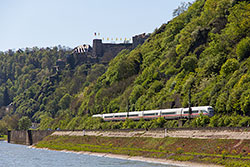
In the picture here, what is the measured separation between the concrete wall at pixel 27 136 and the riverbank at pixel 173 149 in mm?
40958

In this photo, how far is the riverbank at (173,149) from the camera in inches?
1961

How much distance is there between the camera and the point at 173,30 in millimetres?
149375

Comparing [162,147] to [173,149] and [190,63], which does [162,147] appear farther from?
[190,63]

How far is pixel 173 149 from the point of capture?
205 ft

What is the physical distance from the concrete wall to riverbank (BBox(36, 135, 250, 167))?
41.0 m

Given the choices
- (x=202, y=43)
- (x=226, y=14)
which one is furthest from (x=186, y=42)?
(x=226, y=14)

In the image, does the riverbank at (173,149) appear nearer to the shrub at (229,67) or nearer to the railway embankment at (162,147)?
the railway embankment at (162,147)

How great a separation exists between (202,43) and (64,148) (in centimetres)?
4932

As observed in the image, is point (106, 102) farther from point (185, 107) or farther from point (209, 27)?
point (185, 107)

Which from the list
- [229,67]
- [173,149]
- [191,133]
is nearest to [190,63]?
[229,67]

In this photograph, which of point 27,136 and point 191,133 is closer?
point 191,133

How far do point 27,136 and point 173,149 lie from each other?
93.9m

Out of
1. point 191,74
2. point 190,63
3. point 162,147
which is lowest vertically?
point 162,147

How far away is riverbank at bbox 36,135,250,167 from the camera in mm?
49812
